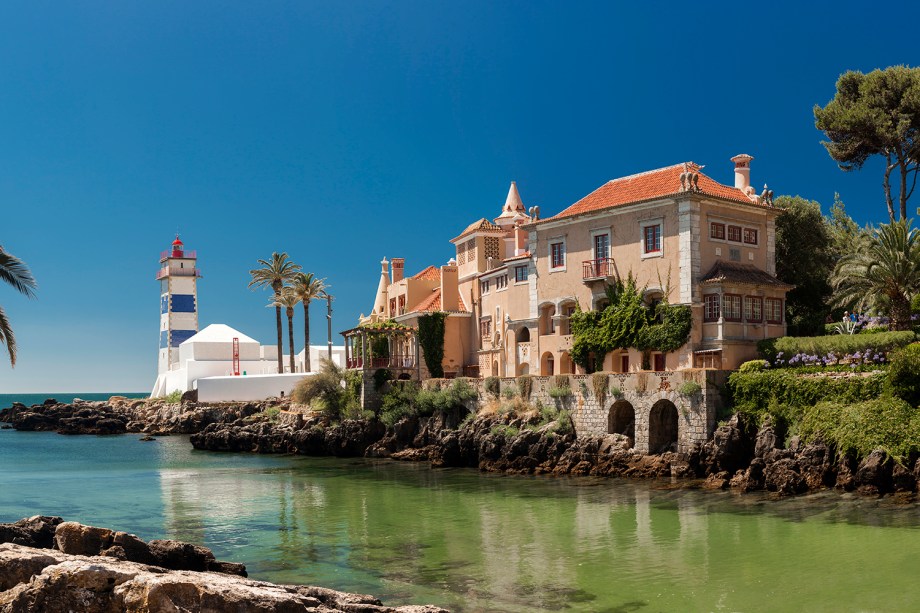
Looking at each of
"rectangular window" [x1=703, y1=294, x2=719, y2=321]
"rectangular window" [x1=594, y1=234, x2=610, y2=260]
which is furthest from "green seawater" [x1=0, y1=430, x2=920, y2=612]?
"rectangular window" [x1=594, y1=234, x2=610, y2=260]

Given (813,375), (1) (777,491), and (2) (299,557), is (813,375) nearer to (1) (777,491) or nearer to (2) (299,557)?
(1) (777,491)

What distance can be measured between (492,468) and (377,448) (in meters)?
10.6

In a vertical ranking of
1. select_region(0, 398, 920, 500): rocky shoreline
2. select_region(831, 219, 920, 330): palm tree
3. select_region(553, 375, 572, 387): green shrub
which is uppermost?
select_region(831, 219, 920, 330): palm tree

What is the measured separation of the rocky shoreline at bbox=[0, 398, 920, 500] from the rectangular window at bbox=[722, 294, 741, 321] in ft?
21.5

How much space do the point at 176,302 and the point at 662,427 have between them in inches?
2771

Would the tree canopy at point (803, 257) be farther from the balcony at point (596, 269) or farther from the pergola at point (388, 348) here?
the pergola at point (388, 348)

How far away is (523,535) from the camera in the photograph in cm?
2642

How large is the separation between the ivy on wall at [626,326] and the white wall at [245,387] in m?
31.4

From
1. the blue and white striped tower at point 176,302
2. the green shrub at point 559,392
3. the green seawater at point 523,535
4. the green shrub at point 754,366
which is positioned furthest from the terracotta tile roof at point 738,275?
the blue and white striped tower at point 176,302

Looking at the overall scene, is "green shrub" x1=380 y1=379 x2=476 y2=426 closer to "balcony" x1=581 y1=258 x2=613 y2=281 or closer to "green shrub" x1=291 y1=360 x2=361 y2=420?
"green shrub" x1=291 y1=360 x2=361 y2=420

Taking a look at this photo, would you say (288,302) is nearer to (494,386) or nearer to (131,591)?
(494,386)

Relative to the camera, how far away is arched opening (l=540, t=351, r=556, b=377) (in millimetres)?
49375

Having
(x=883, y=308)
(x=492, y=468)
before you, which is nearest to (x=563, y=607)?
(x=492, y=468)

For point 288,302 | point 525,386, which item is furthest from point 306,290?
point 525,386
